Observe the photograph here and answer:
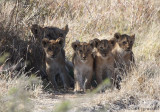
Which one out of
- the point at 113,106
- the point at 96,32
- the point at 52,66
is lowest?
the point at 113,106

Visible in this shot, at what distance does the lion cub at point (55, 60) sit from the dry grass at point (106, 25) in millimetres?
930

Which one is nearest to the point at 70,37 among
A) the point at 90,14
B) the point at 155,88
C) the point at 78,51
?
the point at 90,14

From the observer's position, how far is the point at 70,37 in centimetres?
1130

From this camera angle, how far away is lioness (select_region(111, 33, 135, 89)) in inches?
359

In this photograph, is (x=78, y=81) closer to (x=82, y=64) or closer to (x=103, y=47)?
(x=82, y=64)

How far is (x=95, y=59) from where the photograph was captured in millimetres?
9289

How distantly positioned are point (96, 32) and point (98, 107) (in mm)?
4314

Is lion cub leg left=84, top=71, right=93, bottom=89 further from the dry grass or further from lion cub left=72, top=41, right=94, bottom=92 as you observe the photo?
the dry grass

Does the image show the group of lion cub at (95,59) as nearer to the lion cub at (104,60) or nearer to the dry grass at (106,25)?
the lion cub at (104,60)

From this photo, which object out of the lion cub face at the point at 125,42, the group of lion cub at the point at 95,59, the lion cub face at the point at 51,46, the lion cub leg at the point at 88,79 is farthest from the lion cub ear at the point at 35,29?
the lion cub face at the point at 125,42

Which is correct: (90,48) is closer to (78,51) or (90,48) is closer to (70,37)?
(78,51)

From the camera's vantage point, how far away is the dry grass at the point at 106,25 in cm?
815

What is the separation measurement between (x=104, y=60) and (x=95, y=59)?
230 mm

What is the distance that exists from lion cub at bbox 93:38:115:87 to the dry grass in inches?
22.3
